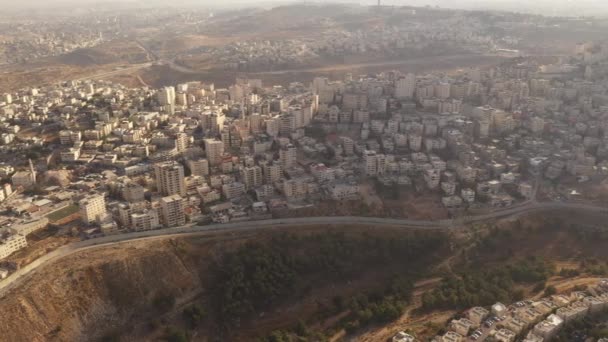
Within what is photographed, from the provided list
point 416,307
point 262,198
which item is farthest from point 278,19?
point 416,307

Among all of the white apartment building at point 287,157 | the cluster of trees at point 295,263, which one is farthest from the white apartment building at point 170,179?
the white apartment building at point 287,157

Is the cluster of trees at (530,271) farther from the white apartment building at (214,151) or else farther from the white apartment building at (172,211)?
the white apartment building at (214,151)

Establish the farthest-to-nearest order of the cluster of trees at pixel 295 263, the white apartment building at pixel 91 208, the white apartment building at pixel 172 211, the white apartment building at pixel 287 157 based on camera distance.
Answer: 1. the white apartment building at pixel 287 157
2. the white apartment building at pixel 172 211
3. the white apartment building at pixel 91 208
4. the cluster of trees at pixel 295 263

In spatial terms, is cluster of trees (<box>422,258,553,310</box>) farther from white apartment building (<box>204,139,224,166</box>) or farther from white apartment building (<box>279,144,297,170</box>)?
white apartment building (<box>204,139,224,166</box>)

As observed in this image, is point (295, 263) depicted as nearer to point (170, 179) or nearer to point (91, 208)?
point (170, 179)

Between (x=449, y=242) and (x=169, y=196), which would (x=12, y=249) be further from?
(x=449, y=242)

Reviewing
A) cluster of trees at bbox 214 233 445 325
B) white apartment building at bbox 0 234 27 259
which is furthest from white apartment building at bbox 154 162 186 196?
white apartment building at bbox 0 234 27 259
